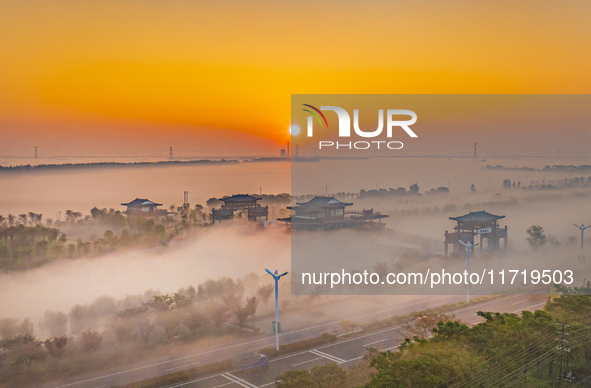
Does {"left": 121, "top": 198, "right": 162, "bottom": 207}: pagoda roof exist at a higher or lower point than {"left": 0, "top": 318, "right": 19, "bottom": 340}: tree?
higher

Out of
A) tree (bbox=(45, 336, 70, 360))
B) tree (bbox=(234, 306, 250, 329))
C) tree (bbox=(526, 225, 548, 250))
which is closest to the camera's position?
tree (bbox=(45, 336, 70, 360))

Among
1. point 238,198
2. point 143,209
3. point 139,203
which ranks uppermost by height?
point 238,198

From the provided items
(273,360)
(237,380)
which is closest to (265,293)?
(273,360)

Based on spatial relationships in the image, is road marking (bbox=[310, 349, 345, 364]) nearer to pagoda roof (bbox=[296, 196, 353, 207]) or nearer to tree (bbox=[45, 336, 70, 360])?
tree (bbox=[45, 336, 70, 360])

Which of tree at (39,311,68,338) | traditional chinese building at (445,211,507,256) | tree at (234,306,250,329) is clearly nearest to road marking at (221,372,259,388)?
tree at (234,306,250,329)

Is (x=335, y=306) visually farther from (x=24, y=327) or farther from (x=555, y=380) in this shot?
(x=24, y=327)

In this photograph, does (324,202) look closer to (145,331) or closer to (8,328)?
(145,331)
